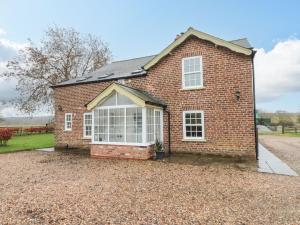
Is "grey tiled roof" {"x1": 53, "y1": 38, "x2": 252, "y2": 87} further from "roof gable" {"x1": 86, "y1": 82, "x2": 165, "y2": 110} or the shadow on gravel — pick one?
the shadow on gravel

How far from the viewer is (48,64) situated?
2994cm

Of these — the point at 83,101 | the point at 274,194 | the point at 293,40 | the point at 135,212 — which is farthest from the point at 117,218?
the point at 293,40

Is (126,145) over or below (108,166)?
over

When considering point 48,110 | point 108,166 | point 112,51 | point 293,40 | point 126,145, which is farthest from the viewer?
point 112,51

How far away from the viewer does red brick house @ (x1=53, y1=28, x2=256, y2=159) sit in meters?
11.8

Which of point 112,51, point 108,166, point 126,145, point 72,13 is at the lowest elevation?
point 108,166

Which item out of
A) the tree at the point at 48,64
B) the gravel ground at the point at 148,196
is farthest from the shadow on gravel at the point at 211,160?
the tree at the point at 48,64

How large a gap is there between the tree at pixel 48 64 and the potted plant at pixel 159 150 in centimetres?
2169

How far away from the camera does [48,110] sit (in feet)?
99.1

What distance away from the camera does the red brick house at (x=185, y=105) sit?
11789 millimetres

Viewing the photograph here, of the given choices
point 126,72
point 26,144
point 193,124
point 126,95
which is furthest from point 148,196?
point 26,144

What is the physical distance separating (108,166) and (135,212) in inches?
219

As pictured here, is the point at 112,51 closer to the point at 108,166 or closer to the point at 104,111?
the point at 104,111

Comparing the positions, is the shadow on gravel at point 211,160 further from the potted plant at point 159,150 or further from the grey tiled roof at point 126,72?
the grey tiled roof at point 126,72
